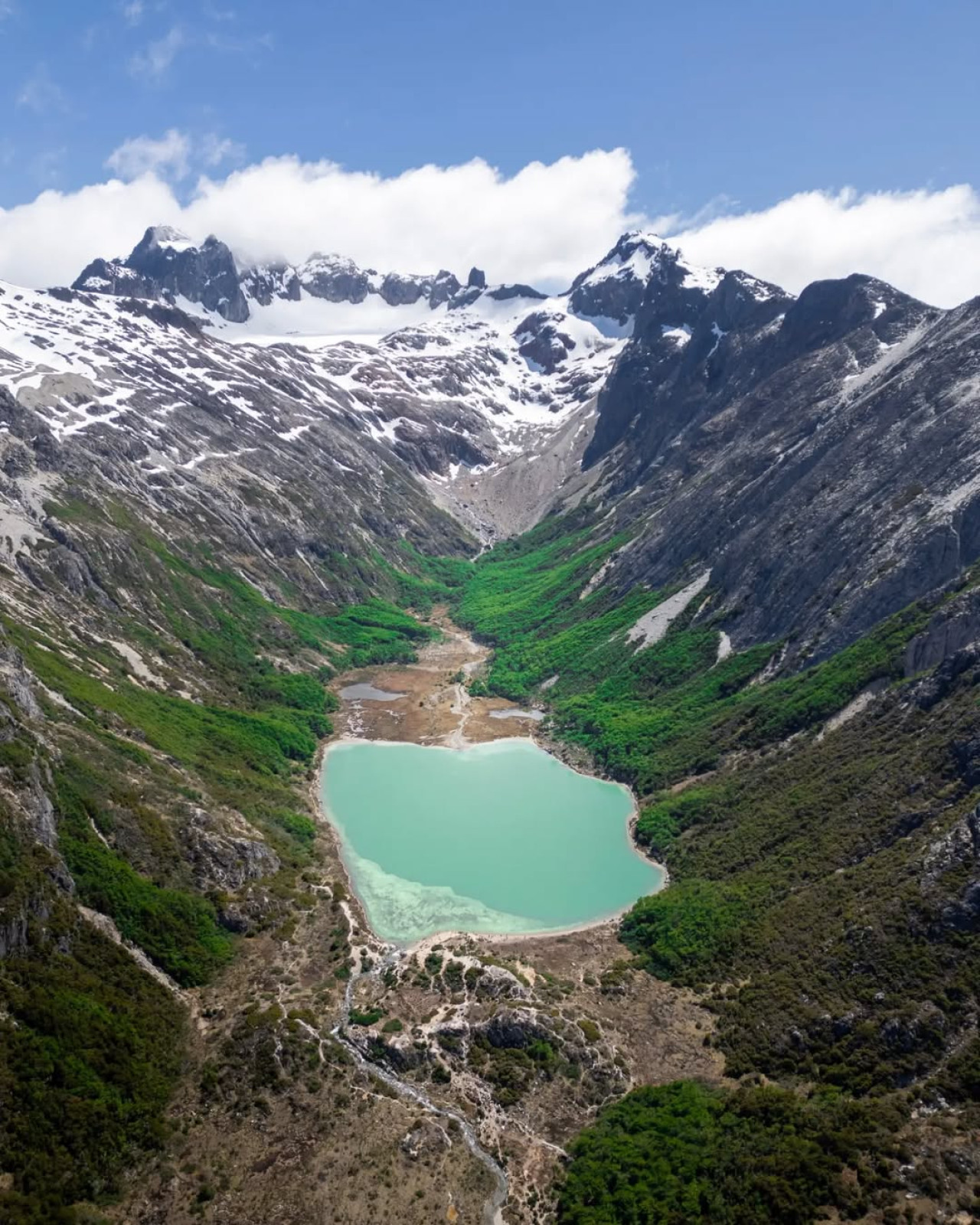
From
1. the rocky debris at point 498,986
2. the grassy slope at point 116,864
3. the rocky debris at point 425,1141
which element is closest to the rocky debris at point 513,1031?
the rocky debris at point 498,986

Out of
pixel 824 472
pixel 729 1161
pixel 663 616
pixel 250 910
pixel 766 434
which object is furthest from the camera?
pixel 766 434

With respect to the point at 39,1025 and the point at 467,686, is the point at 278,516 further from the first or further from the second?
the point at 39,1025

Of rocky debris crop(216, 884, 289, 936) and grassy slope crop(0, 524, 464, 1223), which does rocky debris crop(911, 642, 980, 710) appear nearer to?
grassy slope crop(0, 524, 464, 1223)

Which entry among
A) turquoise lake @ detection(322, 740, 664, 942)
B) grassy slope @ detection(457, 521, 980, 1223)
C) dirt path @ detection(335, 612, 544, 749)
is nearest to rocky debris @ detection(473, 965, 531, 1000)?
grassy slope @ detection(457, 521, 980, 1223)

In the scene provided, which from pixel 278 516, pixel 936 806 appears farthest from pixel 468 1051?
pixel 278 516

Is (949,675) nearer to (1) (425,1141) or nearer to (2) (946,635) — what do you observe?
(2) (946,635)

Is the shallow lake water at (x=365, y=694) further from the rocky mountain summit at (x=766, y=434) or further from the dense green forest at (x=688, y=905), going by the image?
the rocky mountain summit at (x=766, y=434)

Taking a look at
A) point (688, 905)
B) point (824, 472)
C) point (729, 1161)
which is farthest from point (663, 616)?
point (729, 1161)
